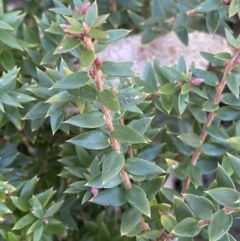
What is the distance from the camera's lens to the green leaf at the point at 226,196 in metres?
0.83

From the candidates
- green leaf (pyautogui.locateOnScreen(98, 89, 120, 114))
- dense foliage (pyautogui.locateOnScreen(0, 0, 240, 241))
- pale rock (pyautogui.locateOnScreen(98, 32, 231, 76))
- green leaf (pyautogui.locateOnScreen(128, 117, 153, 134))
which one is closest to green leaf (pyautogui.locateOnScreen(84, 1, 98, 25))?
dense foliage (pyautogui.locateOnScreen(0, 0, 240, 241))

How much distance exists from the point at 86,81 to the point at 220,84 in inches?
15.5

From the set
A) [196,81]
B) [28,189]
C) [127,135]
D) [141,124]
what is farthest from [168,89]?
[28,189]

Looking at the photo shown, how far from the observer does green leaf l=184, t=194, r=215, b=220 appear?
0.87 meters

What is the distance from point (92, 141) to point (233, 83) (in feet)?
1.18

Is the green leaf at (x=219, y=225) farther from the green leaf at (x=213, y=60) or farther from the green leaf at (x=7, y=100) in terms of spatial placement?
the green leaf at (x=7, y=100)

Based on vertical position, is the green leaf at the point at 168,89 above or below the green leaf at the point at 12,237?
above

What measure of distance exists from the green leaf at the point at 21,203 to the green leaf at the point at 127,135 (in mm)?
337

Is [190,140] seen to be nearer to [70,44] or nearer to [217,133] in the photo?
[217,133]

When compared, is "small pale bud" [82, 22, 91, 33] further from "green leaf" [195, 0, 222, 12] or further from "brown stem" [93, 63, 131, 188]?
"green leaf" [195, 0, 222, 12]

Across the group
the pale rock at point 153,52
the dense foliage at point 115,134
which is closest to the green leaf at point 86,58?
the dense foliage at point 115,134

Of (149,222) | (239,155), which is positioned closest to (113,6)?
(239,155)

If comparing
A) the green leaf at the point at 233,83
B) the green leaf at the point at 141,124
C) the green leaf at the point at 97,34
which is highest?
the green leaf at the point at 97,34

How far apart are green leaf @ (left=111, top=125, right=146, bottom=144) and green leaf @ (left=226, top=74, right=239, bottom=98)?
280 millimetres
